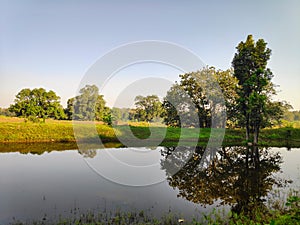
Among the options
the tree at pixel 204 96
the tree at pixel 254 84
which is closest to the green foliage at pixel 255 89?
the tree at pixel 254 84

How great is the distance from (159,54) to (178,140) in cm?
1687

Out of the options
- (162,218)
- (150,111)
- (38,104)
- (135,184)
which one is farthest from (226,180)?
(38,104)

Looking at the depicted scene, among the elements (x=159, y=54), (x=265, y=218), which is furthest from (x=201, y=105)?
(x=265, y=218)

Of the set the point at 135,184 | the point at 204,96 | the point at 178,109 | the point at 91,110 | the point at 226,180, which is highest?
the point at 204,96

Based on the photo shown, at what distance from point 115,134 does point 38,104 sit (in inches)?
1274

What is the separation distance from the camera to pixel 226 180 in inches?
403

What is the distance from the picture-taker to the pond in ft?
22.7

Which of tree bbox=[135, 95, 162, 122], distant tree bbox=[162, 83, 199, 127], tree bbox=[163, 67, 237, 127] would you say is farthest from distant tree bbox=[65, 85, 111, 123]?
tree bbox=[163, 67, 237, 127]

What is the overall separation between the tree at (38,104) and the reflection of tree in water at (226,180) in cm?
4132

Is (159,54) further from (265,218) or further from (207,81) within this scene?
(207,81)

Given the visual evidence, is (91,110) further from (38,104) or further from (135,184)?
(38,104)

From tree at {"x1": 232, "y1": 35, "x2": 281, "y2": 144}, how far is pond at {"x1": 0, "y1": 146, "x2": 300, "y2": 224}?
908 centimetres

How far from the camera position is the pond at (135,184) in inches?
272

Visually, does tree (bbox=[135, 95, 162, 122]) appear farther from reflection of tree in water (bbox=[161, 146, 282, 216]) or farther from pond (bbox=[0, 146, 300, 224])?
pond (bbox=[0, 146, 300, 224])
